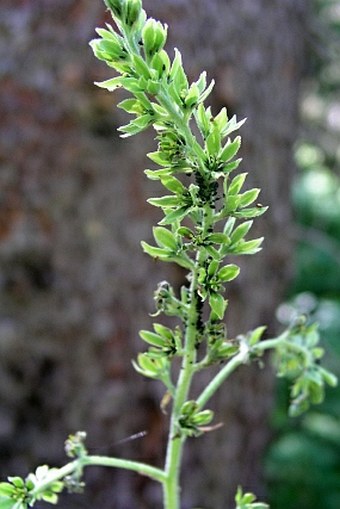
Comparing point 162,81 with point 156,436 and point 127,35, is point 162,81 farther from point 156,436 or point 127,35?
point 156,436

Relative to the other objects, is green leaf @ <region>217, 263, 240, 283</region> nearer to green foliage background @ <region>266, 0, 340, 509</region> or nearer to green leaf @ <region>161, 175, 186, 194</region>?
green leaf @ <region>161, 175, 186, 194</region>

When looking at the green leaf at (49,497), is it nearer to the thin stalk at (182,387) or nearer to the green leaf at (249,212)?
the thin stalk at (182,387)

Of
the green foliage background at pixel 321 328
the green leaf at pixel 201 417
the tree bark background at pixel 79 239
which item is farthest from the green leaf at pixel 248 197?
the green foliage background at pixel 321 328

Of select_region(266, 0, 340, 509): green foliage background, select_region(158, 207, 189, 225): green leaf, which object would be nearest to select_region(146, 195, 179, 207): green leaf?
select_region(158, 207, 189, 225): green leaf

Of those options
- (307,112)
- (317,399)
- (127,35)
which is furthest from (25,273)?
(307,112)

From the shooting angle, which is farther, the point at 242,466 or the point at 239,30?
the point at 242,466
